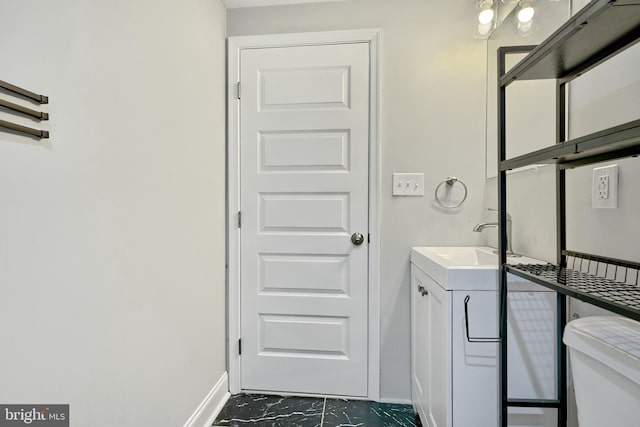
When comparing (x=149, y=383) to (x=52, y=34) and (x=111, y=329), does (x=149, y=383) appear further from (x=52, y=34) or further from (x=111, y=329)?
(x=52, y=34)

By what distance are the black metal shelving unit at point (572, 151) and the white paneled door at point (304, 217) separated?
903mm

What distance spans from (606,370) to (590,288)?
20cm

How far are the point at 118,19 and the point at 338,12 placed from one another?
1.29m

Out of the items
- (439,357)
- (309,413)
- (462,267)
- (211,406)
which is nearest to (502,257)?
Answer: (462,267)

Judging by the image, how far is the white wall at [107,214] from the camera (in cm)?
82

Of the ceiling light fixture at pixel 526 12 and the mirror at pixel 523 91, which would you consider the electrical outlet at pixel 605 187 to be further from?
the ceiling light fixture at pixel 526 12

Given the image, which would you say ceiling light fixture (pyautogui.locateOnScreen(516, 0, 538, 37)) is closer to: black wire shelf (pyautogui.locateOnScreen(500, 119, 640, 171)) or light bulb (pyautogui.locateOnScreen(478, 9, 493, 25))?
light bulb (pyautogui.locateOnScreen(478, 9, 493, 25))

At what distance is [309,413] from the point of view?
1.84m

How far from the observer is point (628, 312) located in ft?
2.12

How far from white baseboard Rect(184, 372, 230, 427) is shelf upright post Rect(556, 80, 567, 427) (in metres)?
1.54

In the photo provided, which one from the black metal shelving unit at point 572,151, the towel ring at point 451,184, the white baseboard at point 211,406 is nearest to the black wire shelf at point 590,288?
the black metal shelving unit at point 572,151

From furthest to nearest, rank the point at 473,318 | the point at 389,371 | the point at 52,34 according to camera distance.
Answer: the point at 389,371 → the point at 473,318 → the point at 52,34

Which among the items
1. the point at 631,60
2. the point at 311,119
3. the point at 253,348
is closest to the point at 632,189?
the point at 631,60

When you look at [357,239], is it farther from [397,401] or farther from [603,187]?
[603,187]
